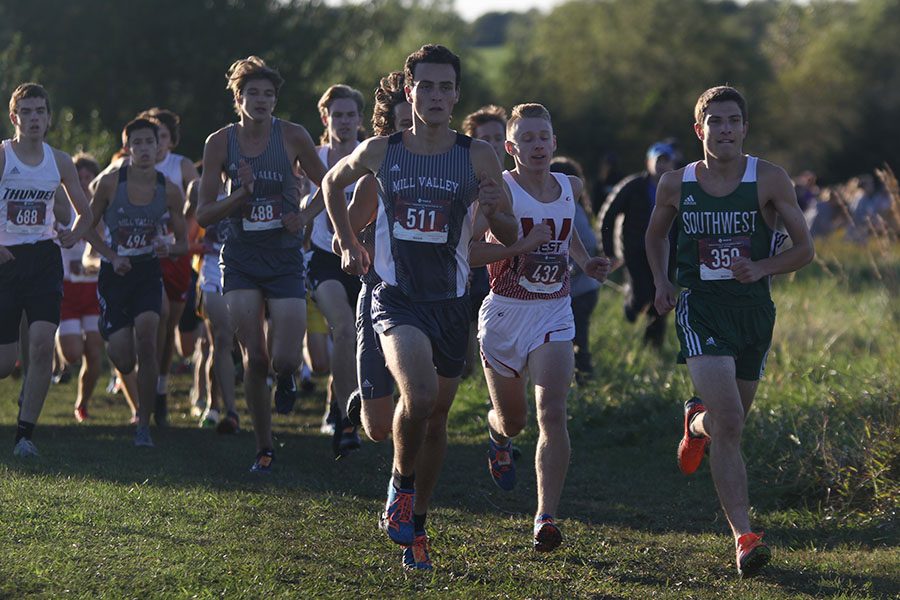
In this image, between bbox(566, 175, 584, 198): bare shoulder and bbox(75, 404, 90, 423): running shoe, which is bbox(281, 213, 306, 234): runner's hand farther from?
bbox(75, 404, 90, 423): running shoe

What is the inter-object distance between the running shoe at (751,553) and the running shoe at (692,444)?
3.61 ft

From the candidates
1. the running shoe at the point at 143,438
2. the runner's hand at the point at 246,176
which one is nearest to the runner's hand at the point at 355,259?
the runner's hand at the point at 246,176

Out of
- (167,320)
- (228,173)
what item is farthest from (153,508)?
(167,320)

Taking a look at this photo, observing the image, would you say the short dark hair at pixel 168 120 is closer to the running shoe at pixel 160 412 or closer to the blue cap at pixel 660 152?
the running shoe at pixel 160 412

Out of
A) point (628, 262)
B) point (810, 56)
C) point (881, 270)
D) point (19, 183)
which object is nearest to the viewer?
point (19, 183)

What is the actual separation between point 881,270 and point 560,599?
20.7ft

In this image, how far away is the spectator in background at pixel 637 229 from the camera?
12.6 meters

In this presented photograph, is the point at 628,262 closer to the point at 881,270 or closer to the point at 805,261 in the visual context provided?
the point at 881,270

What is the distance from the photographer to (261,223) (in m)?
8.49

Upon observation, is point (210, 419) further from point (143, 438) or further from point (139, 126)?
point (139, 126)

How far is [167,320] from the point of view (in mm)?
11219

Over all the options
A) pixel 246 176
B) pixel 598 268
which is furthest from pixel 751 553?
pixel 246 176

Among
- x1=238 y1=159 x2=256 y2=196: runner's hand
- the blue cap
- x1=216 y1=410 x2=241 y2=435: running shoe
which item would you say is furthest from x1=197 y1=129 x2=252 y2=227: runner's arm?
the blue cap

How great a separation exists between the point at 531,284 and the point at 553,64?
63031mm
